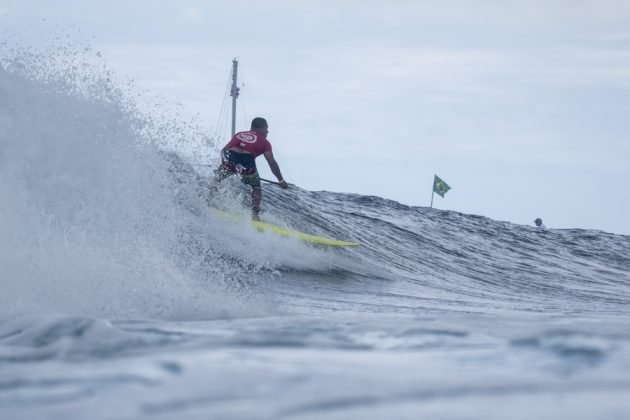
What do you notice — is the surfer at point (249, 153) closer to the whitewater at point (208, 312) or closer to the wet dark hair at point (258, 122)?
the wet dark hair at point (258, 122)

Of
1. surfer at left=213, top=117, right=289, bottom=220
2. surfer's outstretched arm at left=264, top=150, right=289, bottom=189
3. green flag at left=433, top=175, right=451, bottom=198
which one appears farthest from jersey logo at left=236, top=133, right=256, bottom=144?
green flag at left=433, top=175, right=451, bottom=198

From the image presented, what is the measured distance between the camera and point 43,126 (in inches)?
271

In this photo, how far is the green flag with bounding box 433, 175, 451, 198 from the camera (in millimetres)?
25656

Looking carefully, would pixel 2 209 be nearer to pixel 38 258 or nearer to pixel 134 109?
pixel 38 258

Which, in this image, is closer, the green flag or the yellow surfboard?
the yellow surfboard

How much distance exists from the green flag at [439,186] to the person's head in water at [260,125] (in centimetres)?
1584

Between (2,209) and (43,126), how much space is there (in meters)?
1.38

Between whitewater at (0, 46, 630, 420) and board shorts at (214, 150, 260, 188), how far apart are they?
433 millimetres

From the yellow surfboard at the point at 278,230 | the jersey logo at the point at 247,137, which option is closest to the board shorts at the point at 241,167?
the jersey logo at the point at 247,137

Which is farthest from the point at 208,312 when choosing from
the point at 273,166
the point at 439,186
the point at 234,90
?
the point at 439,186

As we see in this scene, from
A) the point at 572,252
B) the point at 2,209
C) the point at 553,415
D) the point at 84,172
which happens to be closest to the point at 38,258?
the point at 2,209

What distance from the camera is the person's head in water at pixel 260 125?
10297mm

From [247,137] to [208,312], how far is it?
5.94 meters

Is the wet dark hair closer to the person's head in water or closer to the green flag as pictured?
the person's head in water
